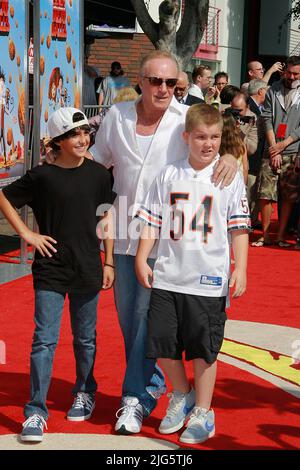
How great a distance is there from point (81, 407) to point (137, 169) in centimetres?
138

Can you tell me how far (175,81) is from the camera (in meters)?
5.47

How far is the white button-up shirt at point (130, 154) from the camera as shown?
5484 millimetres

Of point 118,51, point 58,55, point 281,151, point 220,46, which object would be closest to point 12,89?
point 58,55

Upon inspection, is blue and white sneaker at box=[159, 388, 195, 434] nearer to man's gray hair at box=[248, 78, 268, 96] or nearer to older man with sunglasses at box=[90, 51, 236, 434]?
older man with sunglasses at box=[90, 51, 236, 434]

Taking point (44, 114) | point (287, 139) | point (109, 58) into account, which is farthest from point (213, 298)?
point (109, 58)

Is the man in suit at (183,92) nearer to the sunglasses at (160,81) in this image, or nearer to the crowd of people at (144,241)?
the crowd of people at (144,241)

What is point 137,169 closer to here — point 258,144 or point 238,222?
point 238,222

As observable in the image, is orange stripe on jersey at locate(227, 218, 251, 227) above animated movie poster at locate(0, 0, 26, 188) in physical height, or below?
below

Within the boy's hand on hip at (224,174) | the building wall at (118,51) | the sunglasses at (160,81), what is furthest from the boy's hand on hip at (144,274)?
the building wall at (118,51)

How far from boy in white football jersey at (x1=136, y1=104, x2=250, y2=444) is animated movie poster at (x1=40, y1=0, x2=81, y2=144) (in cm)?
515

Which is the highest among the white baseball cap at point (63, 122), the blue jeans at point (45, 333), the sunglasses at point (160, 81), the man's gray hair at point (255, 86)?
the man's gray hair at point (255, 86)

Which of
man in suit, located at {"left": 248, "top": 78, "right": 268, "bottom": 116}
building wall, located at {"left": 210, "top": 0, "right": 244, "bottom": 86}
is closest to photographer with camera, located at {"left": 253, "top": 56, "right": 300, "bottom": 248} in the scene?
man in suit, located at {"left": 248, "top": 78, "right": 268, "bottom": 116}

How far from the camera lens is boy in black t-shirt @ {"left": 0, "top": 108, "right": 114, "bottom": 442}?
5352 mm
